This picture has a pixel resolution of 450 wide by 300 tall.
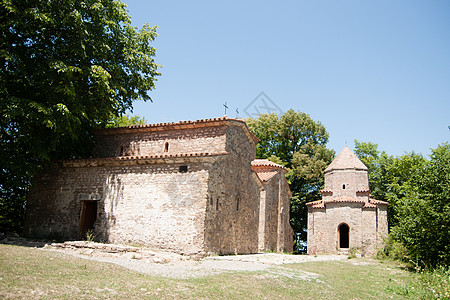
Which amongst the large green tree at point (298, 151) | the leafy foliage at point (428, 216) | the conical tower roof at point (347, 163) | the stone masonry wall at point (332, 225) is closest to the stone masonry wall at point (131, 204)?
the leafy foliage at point (428, 216)

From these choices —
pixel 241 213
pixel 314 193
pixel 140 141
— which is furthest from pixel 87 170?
pixel 314 193

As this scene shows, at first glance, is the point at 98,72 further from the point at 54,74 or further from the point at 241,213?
the point at 241,213

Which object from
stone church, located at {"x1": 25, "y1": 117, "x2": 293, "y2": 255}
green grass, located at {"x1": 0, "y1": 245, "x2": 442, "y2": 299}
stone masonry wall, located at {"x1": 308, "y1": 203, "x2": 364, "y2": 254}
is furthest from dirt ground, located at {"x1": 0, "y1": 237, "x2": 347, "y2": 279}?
stone masonry wall, located at {"x1": 308, "y1": 203, "x2": 364, "y2": 254}

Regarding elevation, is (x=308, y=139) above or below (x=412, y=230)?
above

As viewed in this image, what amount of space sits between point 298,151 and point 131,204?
25422mm

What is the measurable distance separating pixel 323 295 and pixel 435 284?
4.79 meters

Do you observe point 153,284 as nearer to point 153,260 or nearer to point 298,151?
point 153,260

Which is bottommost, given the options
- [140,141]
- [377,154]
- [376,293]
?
[376,293]

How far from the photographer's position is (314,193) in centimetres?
3506

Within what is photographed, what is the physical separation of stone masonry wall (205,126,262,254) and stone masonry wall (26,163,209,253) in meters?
0.66

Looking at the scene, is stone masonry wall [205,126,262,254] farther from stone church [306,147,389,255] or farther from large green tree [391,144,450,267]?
stone church [306,147,389,255]

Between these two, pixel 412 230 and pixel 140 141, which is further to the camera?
pixel 140 141

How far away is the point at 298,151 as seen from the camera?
36.6 meters

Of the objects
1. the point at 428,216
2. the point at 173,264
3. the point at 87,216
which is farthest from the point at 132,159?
the point at 428,216
